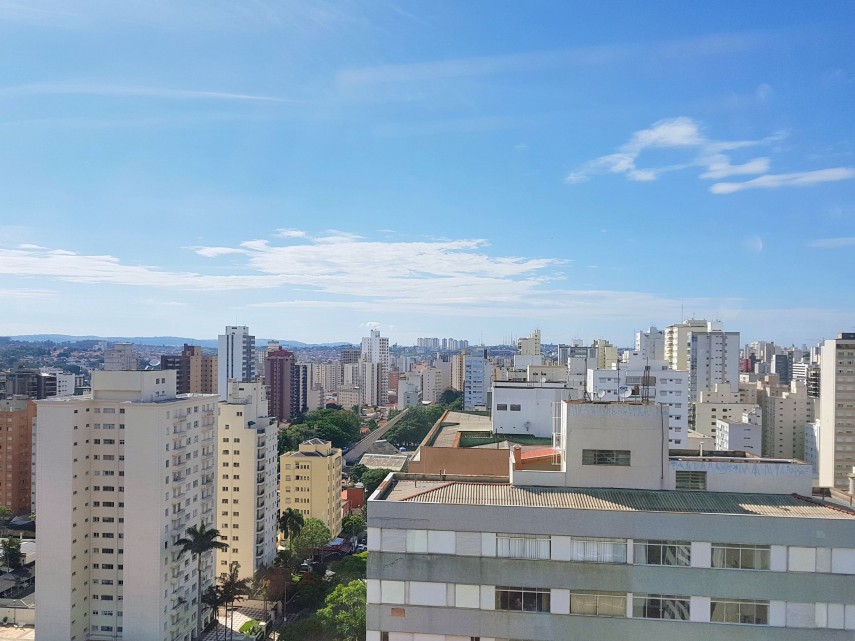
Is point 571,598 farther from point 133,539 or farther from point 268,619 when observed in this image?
point 268,619

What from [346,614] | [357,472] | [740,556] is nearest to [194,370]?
[357,472]

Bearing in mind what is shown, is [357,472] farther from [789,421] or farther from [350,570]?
[789,421]

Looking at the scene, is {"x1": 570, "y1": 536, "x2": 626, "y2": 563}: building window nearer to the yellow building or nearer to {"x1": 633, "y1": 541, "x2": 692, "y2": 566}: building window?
{"x1": 633, "y1": 541, "x2": 692, "y2": 566}: building window

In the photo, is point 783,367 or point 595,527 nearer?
point 595,527

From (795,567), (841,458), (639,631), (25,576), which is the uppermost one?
(795,567)

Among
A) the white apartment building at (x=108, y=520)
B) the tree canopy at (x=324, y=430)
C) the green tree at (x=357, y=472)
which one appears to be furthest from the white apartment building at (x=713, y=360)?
the white apartment building at (x=108, y=520)

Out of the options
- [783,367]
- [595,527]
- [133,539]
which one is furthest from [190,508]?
[783,367]
